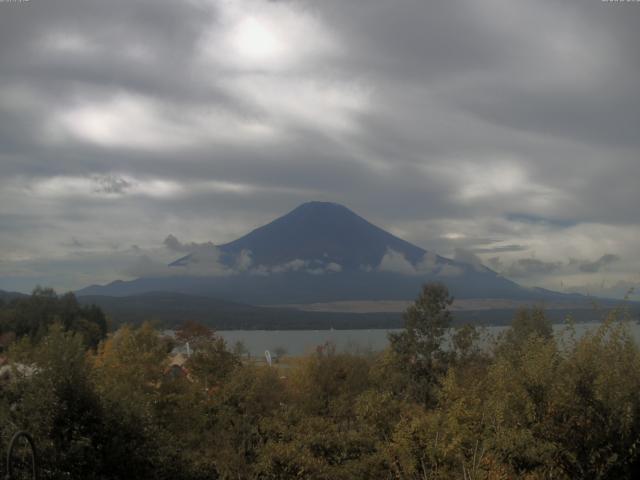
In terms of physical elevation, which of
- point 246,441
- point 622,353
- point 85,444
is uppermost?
point 622,353

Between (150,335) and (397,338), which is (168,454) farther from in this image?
(397,338)

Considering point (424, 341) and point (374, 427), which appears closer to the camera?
point (374, 427)

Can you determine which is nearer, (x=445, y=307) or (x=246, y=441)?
(x=246, y=441)

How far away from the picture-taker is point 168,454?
14508mm

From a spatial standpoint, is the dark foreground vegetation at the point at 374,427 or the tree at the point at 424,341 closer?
the dark foreground vegetation at the point at 374,427

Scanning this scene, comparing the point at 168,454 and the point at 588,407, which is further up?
the point at 588,407

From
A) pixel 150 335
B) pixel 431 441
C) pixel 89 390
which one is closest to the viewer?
pixel 89 390

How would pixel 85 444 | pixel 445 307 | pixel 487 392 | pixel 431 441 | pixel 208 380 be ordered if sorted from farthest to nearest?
pixel 445 307 → pixel 208 380 → pixel 487 392 → pixel 431 441 → pixel 85 444

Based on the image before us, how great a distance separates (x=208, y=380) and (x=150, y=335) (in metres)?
6.03

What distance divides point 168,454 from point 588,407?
834 cm

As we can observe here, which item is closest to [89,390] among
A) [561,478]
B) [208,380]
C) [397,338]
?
[561,478]

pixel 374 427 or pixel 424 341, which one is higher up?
pixel 424 341

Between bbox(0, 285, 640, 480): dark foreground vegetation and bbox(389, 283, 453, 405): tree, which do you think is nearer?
bbox(0, 285, 640, 480): dark foreground vegetation

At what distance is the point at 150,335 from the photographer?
30547 millimetres
